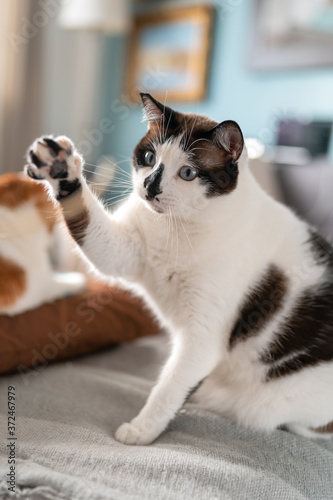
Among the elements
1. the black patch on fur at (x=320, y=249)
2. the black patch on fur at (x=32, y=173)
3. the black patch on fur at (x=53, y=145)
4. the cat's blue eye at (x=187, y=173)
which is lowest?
the black patch on fur at (x=320, y=249)

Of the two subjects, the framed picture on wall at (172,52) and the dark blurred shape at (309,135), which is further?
the framed picture on wall at (172,52)

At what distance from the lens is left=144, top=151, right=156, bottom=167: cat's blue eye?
100 cm

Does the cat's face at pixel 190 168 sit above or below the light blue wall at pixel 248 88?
below

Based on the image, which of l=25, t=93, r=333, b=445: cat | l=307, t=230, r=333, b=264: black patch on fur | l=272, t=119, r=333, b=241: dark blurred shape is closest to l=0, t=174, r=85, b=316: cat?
l=25, t=93, r=333, b=445: cat

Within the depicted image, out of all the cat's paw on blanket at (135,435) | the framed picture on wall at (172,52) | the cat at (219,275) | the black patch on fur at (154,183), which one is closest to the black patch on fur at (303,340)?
the cat at (219,275)

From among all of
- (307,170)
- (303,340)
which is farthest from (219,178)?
(307,170)

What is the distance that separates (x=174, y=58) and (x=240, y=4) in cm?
56

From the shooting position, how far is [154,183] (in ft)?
3.02

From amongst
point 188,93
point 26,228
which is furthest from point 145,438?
point 188,93

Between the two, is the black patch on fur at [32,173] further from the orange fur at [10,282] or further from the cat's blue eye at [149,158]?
the orange fur at [10,282]

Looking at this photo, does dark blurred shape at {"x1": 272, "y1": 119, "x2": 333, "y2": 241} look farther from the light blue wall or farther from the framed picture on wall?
the framed picture on wall

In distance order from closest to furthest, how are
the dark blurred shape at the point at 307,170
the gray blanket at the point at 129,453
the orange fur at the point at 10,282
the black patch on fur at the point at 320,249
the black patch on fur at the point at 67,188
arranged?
1. the gray blanket at the point at 129,453
2. the black patch on fur at the point at 67,188
3. the black patch on fur at the point at 320,249
4. the orange fur at the point at 10,282
5. the dark blurred shape at the point at 307,170

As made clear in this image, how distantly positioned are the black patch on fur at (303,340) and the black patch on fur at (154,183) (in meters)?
0.44

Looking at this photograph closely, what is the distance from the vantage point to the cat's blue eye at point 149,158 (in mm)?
999
